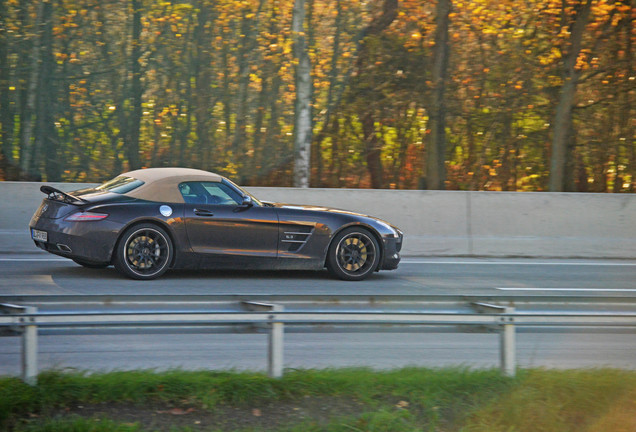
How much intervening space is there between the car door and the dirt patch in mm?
4960

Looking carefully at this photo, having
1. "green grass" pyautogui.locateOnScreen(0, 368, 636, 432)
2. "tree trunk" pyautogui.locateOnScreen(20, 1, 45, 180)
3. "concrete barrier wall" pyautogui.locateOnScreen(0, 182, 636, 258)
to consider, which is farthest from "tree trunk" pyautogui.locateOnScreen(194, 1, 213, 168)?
"green grass" pyautogui.locateOnScreen(0, 368, 636, 432)

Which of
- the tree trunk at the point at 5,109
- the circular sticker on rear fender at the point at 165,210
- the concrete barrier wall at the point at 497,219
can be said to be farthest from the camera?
the tree trunk at the point at 5,109

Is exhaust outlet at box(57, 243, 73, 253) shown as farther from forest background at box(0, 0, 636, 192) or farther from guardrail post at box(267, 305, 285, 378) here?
forest background at box(0, 0, 636, 192)

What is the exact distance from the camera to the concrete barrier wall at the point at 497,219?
13.5 m

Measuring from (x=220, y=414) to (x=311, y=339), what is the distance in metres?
2.62

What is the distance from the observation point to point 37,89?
14.8 meters

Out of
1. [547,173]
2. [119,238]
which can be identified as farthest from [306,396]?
[547,173]

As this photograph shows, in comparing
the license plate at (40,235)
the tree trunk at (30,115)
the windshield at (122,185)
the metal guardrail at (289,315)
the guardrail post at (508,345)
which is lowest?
the guardrail post at (508,345)

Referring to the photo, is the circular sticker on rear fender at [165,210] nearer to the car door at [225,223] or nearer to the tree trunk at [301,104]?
the car door at [225,223]

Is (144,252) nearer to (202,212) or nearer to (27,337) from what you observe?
(202,212)

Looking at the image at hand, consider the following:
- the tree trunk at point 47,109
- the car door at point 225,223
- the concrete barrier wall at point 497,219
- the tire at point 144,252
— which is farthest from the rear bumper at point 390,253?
the tree trunk at point 47,109

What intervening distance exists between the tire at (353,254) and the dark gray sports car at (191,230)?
0.01 metres

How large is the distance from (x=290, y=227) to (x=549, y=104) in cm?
897

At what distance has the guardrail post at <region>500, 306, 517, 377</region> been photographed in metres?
5.09
